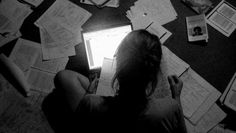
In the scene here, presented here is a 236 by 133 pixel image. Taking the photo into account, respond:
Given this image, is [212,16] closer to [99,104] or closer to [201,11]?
[201,11]

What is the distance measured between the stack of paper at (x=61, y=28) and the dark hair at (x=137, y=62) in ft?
2.26

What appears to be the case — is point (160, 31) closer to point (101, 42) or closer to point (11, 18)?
point (101, 42)

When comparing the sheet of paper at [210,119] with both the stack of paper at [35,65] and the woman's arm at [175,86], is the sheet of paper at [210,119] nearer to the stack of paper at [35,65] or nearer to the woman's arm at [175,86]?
the woman's arm at [175,86]

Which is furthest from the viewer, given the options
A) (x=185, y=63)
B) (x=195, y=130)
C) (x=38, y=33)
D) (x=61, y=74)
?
(x=38, y=33)

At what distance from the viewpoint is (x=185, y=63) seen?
5.34 ft

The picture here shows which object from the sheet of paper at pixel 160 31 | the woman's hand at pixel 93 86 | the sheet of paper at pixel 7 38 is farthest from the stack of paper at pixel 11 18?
the sheet of paper at pixel 160 31

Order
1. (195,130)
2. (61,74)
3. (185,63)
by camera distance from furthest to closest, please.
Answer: (185,63) < (195,130) < (61,74)

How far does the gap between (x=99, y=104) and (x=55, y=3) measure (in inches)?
38.9

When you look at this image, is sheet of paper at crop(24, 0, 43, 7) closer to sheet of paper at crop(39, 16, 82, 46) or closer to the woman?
sheet of paper at crop(39, 16, 82, 46)

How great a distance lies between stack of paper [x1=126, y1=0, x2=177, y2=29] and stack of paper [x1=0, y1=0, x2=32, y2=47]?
2.44 feet

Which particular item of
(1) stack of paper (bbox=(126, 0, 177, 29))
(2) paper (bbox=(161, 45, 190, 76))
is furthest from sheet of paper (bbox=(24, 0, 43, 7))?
(2) paper (bbox=(161, 45, 190, 76))

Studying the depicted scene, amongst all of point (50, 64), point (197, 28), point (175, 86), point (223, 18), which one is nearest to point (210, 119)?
point (175, 86)

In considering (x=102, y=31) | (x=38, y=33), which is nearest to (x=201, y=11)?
(x=102, y=31)

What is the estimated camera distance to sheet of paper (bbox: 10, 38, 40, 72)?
165cm
